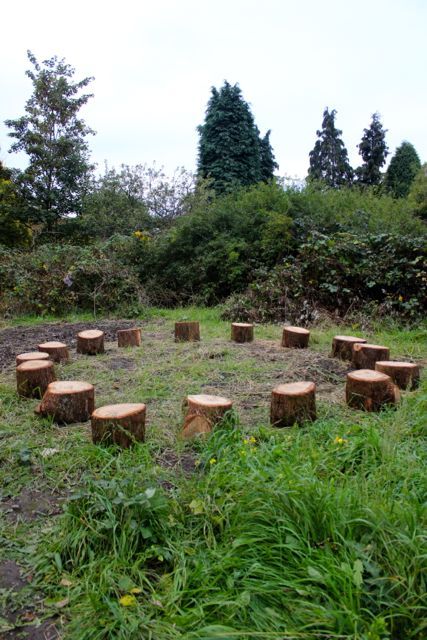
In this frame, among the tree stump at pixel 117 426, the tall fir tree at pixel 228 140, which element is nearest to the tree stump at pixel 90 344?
the tree stump at pixel 117 426

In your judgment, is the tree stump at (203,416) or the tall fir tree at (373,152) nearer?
the tree stump at (203,416)

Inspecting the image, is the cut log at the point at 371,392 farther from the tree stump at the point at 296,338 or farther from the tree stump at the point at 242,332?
the tree stump at the point at 242,332

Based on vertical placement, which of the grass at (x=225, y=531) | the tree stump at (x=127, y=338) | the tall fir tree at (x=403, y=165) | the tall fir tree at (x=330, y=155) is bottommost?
the grass at (x=225, y=531)

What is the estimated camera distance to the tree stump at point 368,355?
3.62m

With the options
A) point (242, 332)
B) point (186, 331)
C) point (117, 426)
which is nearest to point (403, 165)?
point (242, 332)

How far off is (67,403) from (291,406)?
4.53ft

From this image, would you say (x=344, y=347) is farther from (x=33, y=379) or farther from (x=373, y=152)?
(x=373, y=152)

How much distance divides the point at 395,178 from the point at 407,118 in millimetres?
15368

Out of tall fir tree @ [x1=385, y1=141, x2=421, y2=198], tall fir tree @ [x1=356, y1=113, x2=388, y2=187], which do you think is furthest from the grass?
tall fir tree @ [x1=356, y1=113, x2=388, y2=187]

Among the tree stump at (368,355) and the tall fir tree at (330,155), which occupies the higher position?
the tall fir tree at (330,155)

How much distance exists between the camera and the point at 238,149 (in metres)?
20.2

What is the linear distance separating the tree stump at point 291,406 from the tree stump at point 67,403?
3.87 feet

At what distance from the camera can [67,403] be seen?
8.68 feet

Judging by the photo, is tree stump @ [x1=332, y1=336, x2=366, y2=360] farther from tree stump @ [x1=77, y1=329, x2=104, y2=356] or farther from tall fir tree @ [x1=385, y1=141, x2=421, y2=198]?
tall fir tree @ [x1=385, y1=141, x2=421, y2=198]
